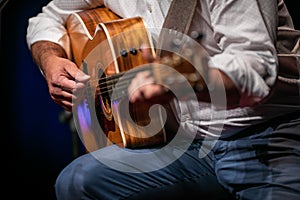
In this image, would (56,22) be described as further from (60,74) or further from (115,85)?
(115,85)

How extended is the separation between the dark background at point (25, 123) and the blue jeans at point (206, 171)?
3.23 ft

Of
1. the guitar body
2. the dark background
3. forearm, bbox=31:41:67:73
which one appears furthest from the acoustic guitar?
the dark background

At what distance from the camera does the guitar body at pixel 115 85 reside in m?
1.28

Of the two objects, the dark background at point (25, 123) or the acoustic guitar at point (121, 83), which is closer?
the acoustic guitar at point (121, 83)

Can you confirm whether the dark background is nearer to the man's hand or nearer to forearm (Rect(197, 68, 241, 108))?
the man's hand

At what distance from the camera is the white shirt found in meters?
1.01

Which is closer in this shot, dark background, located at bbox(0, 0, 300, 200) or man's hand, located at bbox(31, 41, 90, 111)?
man's hand, located at bbox(31, 41, 90, 111)

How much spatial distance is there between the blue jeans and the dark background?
98cm

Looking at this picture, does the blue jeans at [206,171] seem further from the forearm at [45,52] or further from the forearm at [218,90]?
the forearm at [45,52]

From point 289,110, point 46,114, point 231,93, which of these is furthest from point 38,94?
point 231,93

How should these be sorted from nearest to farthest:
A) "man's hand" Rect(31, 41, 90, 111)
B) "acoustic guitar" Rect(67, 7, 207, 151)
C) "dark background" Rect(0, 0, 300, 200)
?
"acoustic guitar" Rect(67, 7, 207, 151), "man's hand" Rect(31, 41, 90, 111), "dark background" Rect(0, 0, 300, 200)

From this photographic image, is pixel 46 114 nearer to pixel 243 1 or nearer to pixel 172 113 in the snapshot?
pixel 172 113

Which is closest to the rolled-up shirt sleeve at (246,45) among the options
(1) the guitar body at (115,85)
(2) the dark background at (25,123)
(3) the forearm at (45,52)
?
(1) the guitar body at (115,85)

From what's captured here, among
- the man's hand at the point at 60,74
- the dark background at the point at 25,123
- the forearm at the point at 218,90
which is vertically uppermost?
the forearm at the point at 218,90
